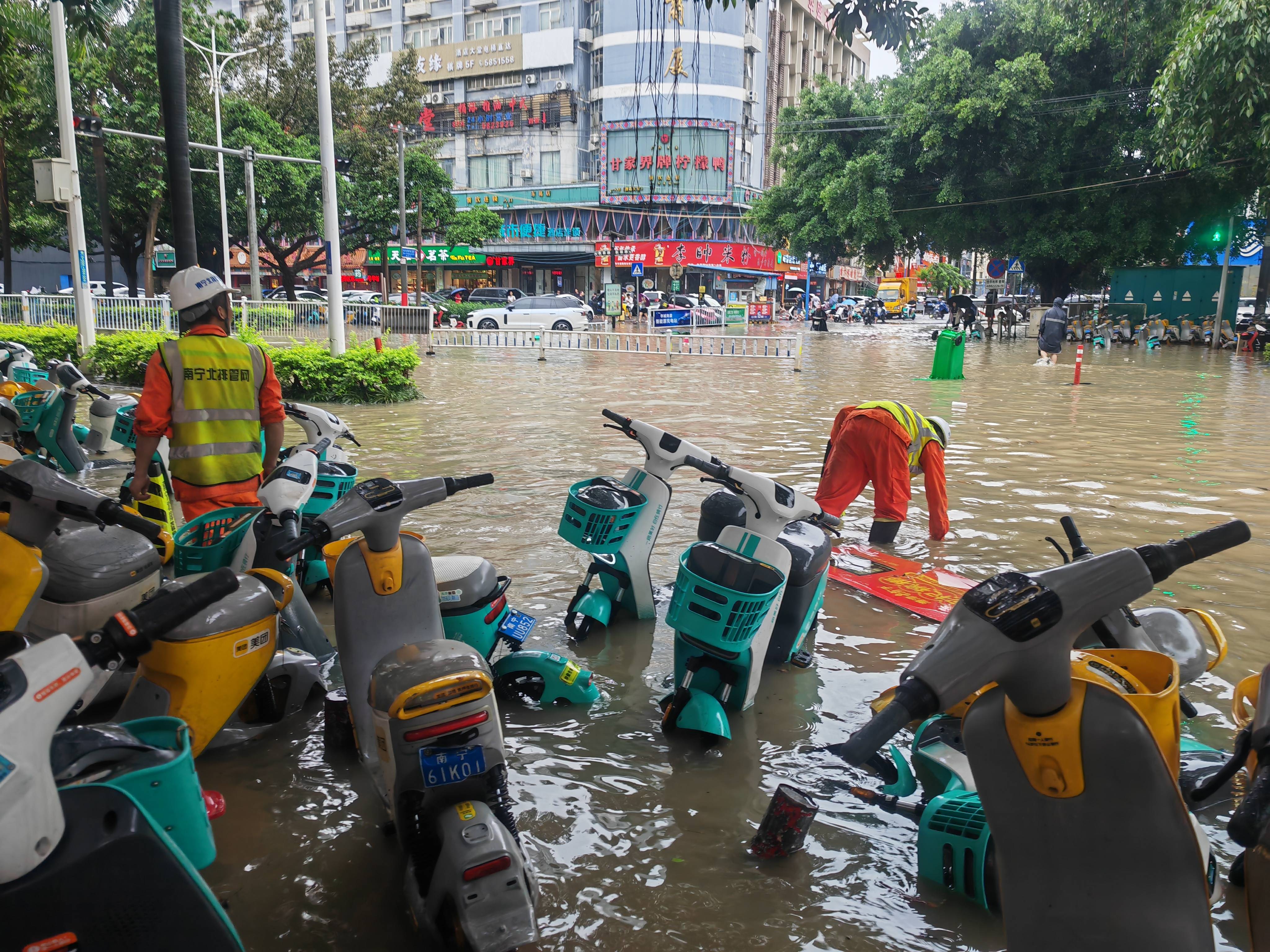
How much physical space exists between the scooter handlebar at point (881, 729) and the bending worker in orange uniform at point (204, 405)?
3.22 meters

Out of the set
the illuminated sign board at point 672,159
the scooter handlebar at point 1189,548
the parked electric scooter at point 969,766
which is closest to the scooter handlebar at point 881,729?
the scooter handlebar at point 1189,548

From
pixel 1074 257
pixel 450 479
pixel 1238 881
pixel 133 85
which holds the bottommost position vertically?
pixel 1238 881

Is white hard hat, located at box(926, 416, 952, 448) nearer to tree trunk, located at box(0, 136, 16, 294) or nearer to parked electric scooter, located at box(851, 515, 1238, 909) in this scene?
parked electric scooter, located at box(851, 515, 1238, 909)

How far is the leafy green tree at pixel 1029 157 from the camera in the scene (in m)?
25.8

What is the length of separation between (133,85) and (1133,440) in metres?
32.7

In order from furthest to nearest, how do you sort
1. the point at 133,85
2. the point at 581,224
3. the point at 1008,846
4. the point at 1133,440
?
the point at 581,224 → the point at 133,85 → the point at 1133,440 → the point at 1008,846

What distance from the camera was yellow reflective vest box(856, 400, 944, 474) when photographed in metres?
5.82

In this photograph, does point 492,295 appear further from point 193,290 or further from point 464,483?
point 464,483

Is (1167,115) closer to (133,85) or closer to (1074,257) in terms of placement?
(1074,257)

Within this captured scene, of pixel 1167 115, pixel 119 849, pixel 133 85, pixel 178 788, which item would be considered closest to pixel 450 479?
pixel 178 788

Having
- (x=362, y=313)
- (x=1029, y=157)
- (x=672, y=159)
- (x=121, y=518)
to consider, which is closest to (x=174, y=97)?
(x=121, y=518)

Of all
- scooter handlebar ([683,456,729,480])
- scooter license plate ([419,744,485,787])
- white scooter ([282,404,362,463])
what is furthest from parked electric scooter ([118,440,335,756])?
scooter handlebar ([683,456,729,480])

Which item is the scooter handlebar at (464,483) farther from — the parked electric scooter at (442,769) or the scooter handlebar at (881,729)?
the scooter handlebar at (881,729)

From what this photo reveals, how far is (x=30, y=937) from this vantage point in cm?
158
